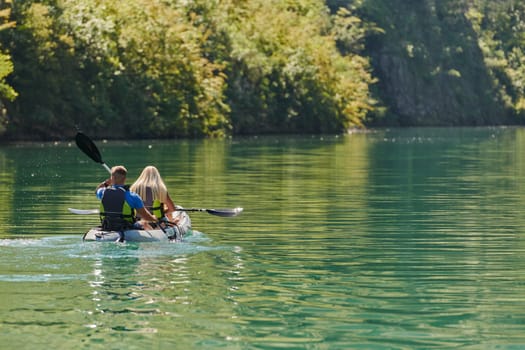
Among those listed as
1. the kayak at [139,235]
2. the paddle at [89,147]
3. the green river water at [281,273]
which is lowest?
the green river water at [281,273]

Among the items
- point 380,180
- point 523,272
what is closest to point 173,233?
point 523,272

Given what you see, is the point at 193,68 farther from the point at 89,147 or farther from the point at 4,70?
the point at 89,147

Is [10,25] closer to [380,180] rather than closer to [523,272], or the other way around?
[380,180]

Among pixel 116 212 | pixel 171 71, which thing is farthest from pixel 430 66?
pixel 116 212

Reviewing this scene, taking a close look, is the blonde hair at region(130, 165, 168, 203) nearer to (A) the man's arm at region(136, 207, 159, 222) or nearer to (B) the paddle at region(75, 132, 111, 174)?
(A) the man's arm at region(136, 207, 159, 222)

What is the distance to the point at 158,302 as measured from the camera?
15.6 meters

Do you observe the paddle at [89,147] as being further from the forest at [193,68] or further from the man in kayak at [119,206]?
the forest at [193,68]

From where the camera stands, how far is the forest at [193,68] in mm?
79062

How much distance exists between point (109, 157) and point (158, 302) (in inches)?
1603

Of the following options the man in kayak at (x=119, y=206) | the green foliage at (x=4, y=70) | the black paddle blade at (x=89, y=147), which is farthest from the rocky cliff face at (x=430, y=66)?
the man in kayak at (x=119, y=206)

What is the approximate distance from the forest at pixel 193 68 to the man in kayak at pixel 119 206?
898 inches

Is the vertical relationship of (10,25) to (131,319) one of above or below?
above

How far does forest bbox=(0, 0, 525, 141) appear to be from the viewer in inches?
3113

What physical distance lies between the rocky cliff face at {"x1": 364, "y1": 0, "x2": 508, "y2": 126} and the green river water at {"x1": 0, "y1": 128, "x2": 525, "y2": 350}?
129762mm
